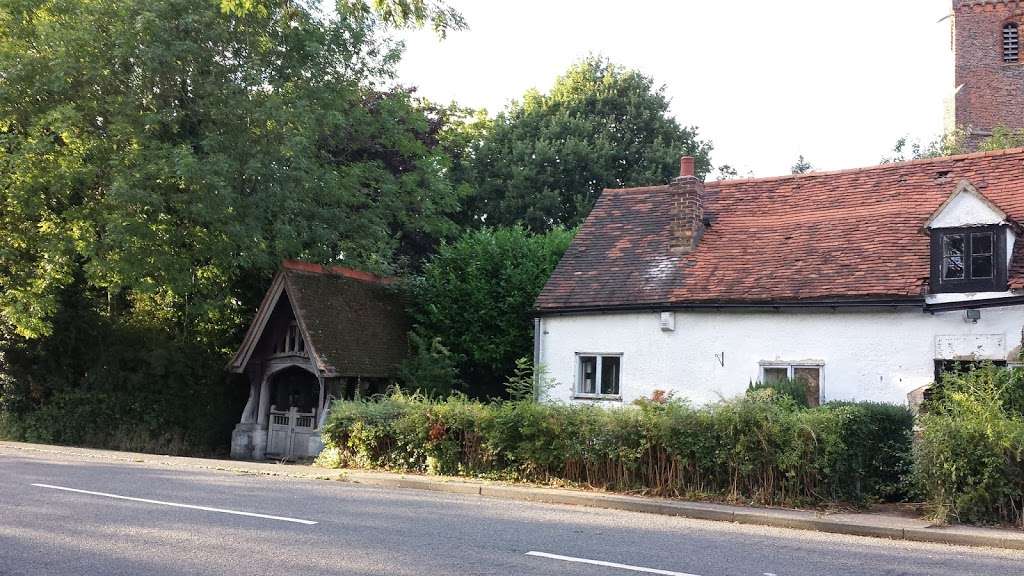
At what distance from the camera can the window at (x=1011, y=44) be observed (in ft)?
178

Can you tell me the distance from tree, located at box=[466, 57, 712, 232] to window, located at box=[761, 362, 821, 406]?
19.1m

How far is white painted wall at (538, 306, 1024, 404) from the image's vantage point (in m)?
16.7

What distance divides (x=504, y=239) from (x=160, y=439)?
10714 mm

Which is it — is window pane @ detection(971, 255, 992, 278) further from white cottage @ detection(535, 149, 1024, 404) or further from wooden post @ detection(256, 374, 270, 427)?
wooden post @ detection(256, 374, 270, 427)

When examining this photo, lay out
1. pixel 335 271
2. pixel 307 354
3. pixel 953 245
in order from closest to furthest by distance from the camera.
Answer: pixel 953 245 < pixel 307 354 < pixel 335 271

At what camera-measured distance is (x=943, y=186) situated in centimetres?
1994

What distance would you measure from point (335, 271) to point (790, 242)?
1204 cm

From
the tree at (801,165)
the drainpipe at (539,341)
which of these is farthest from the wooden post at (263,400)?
the tree at (801,165)

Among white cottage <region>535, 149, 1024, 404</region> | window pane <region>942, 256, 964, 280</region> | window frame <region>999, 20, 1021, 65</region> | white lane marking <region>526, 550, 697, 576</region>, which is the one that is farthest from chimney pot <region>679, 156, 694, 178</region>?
window frame <region>999, 20, 1021, 65</region>

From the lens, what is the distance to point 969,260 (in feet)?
55.8

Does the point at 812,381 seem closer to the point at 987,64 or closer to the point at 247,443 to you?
the point at 247,443

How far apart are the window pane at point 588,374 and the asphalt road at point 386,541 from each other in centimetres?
790

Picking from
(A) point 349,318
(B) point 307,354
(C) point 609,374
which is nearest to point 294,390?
(B) point 307,354

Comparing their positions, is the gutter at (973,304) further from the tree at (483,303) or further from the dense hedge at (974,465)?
the tree at (483,303)
